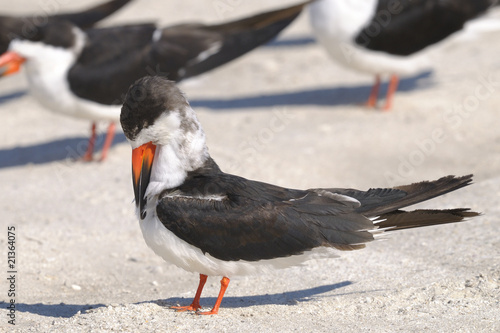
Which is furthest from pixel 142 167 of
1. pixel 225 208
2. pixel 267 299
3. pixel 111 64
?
pixel 111 64

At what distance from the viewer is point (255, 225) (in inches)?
155

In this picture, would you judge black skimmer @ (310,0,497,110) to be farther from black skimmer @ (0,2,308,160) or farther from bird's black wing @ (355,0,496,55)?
black skimmer @ (0,2,308,160)

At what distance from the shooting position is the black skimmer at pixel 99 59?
7402 millimetres

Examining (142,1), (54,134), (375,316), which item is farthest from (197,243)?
(142,1)

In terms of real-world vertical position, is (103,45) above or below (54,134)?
above

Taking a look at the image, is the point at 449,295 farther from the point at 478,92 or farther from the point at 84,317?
the point at 478,92

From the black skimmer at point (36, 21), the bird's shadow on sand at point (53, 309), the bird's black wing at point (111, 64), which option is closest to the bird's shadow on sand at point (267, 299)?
the bird's shadow on sand at point (53, 309)

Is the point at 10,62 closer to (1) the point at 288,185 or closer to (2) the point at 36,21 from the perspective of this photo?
(2) the point at 36,21

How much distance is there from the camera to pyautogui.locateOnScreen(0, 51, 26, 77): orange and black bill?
7.45 metres

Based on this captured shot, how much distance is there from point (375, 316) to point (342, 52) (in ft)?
16.8

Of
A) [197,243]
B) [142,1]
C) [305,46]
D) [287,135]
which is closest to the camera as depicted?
[197,243]

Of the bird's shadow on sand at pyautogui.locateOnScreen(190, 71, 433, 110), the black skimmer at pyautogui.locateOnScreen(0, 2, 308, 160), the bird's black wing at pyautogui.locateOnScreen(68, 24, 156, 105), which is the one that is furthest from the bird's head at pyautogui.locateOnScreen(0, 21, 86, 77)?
the bird's shadow on sand at pyautogui.locateOnScreen(190, 71, 433, 110)

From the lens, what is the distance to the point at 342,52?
8.69 m

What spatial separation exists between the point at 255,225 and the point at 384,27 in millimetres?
5245
